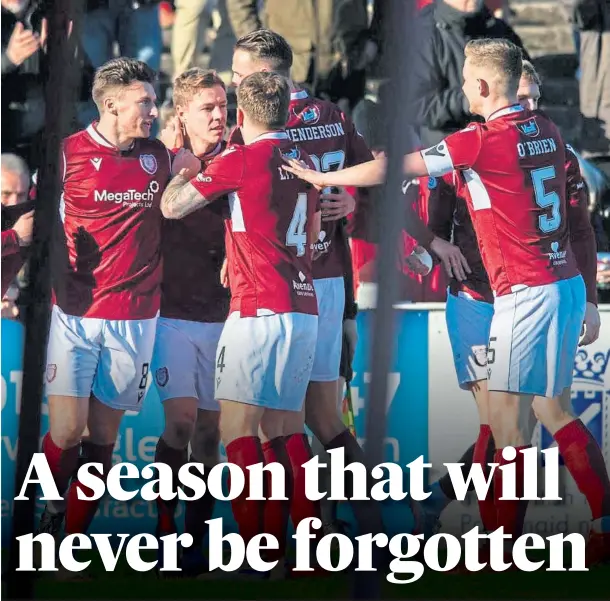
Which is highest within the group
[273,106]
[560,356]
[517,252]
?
[273,106]

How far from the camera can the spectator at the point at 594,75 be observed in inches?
161

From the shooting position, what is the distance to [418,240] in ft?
13.9

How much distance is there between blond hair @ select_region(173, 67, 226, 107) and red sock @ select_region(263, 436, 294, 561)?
1093 millimetres

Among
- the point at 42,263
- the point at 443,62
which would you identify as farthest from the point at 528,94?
the point at 42,263

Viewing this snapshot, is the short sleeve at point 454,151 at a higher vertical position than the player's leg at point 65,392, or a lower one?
higher

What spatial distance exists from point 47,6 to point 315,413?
149 cm

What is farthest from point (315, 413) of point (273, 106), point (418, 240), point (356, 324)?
point (273, 106)

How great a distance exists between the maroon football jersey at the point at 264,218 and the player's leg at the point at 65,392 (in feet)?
1.63

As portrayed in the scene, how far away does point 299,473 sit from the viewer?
424 cm

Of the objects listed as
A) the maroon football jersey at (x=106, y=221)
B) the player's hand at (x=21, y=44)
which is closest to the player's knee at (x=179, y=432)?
the maroon football jersey at (x=106, y=221)

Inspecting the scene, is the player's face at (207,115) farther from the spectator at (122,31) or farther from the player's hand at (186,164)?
the spectator at (122,31)

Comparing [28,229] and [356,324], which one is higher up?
[28,229]

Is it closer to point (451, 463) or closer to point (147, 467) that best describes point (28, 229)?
point (147, 467)

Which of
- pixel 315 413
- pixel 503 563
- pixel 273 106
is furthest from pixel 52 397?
pixel 503 563
